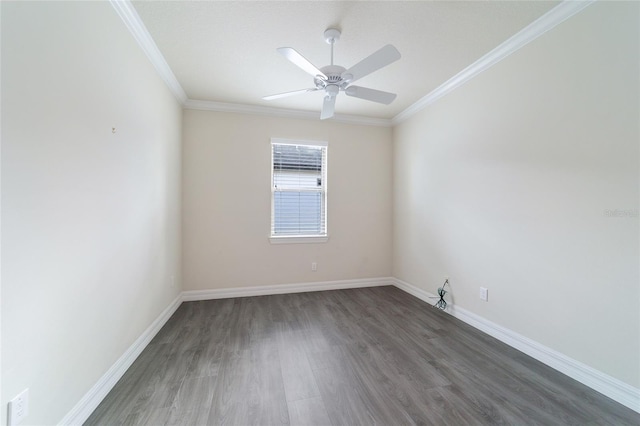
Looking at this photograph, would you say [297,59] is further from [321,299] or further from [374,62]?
[321,299]

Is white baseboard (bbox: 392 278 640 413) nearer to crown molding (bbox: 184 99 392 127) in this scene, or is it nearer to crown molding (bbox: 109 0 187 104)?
crown molding (bbox: 184 99 392 127)

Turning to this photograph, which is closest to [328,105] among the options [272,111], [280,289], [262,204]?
[272,111]

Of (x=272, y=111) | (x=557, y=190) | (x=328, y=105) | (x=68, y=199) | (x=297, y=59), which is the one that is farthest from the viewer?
(x=272, y=111)

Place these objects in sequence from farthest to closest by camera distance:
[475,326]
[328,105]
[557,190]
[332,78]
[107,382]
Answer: [475,326]
[328,105]
[332,78]
[557,190]
[107,382]

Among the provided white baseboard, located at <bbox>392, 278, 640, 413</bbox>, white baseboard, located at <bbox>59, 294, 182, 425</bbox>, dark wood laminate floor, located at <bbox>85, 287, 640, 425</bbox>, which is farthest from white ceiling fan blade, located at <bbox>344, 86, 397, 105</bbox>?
white baseboard, located at <bbox>59, 294, 182, 425</bbox>

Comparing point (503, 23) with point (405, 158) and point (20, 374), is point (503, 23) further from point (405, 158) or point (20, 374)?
point (20, 374)

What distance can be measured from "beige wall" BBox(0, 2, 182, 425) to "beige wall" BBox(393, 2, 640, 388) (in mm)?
3123

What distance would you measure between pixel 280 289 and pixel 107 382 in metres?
2.14

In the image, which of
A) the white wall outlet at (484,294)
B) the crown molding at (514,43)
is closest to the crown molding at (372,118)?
the crown molding at (514,43)

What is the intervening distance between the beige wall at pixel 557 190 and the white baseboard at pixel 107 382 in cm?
312

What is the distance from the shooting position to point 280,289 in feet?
11.9

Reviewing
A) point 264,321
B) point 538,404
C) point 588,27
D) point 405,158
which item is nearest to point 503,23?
point 588,27

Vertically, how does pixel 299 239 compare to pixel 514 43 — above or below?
below

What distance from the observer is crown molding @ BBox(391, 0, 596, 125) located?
1.78 m
